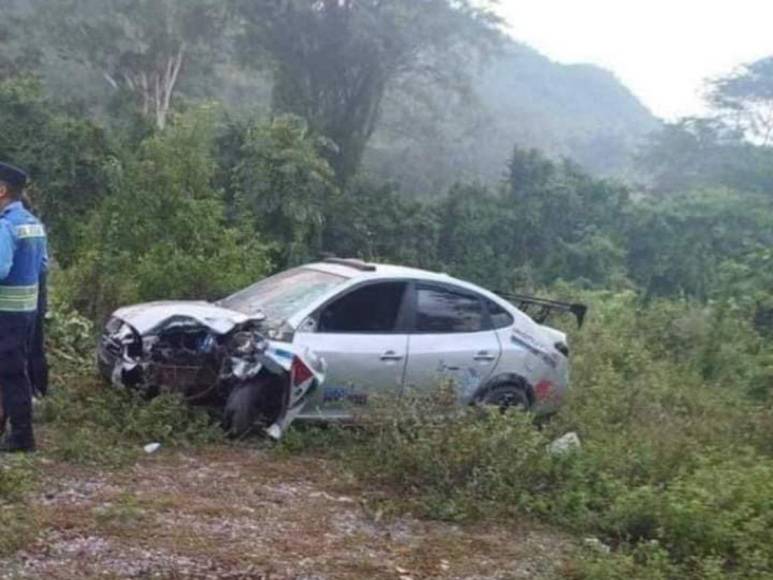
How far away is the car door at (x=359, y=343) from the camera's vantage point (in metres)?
7.62

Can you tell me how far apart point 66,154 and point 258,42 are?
13.1 metres

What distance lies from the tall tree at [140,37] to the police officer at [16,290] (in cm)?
2314

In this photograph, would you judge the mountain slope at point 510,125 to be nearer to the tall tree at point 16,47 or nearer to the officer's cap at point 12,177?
the tall tree at point 16,47

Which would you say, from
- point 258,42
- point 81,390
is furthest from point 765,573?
point 258,42

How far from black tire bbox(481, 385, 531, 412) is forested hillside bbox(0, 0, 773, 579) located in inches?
13.1

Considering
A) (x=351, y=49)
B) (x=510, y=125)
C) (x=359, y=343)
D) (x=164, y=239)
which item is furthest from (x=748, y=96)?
(x=359, y=343)

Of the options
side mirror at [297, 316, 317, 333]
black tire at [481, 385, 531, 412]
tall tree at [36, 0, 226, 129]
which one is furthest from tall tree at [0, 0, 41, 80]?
black tire at [481, 385, 531, 412]

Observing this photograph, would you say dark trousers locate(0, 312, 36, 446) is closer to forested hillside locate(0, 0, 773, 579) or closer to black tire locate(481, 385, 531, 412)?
forested hillside locate(0, 0, 773, 579)

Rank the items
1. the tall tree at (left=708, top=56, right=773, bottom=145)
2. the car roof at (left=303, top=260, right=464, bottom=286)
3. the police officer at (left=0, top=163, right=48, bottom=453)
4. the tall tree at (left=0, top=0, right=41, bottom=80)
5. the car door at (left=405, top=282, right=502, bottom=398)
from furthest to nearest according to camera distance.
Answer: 1. the tall tree at (left=708, top=56, right=773, bottom=145)
2. the tall tree at (left=0, top=0, right=41, bottom=80)
3. the car roof at (left=303, top=260, right=464, bottom=286)
4. the car door at (left=405, top=282, right=502, bottom=398)
5. the police officer at (left=0, top=163, right=48, bottom=453)

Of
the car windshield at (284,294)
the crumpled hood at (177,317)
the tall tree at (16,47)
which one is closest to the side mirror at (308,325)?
the car windshield at (284,294)

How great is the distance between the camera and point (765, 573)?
5.24 metres

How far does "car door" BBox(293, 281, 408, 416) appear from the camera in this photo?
762 centimetres

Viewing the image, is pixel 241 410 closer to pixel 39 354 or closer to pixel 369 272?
pixel 39 354

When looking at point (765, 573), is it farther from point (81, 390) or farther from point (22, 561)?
point (81, 390)
